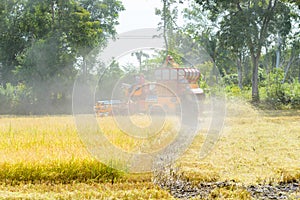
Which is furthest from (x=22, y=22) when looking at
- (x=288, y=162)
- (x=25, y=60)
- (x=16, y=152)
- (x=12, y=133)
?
(x=288, y=162)

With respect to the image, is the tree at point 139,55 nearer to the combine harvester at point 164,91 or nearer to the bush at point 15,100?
the combine harvester at point 164,91

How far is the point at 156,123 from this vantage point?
5.66 metres

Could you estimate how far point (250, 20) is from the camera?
12.4m

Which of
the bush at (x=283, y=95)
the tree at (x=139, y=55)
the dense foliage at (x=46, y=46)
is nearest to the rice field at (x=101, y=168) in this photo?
the tree at (x=139, y=55)

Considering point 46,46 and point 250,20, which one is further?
point 46,46

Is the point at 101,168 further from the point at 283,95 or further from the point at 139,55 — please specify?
the point at 283,95

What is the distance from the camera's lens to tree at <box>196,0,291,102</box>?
482 inches

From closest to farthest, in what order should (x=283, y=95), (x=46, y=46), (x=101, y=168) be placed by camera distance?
(x=101, y=168), (x=283, y=95), (x=46, y=46)

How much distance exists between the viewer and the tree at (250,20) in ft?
40.2

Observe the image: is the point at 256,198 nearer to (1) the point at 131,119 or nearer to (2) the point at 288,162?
(2) the point at 288,162

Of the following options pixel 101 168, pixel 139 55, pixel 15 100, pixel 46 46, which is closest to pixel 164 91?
pixel 139 55

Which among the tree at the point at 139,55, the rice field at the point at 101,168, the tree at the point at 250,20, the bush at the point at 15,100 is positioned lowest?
the rice field at the point at 101,168

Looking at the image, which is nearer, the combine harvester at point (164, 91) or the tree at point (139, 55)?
the tree at point (139, 55)

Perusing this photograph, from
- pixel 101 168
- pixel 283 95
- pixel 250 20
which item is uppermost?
pixel 250 20
